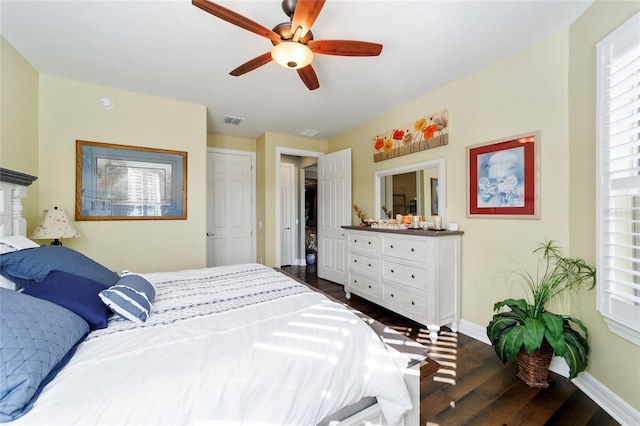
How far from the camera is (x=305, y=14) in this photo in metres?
1.37

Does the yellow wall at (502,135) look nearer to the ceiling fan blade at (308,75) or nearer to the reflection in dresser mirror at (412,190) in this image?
the reflection in dresser mirror at (412,190)

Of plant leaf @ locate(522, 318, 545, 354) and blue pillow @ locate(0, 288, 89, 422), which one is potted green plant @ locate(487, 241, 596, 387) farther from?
blue pillow @ locate(0, 288, 89, 422)

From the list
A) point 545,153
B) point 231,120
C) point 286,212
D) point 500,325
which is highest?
point 231,120

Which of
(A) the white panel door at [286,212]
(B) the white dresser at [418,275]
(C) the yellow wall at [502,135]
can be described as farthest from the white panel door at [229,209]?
(C) the yellow wall at [502,135]

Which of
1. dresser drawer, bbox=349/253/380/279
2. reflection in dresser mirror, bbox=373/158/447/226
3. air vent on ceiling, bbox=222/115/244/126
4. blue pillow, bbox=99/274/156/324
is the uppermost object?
air vent on ceiling, bbox=222/115/244/126

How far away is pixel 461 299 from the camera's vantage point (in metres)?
2.53

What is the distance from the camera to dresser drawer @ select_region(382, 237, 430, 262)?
2414 millimetres

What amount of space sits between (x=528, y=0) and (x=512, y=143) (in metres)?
1.01

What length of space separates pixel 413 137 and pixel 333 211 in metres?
1.75

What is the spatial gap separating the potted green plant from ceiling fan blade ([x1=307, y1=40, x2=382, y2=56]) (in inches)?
78.5

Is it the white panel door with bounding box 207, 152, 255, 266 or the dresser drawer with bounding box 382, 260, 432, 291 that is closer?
the dresser drawer with bounding box 382, 260, 432, 291

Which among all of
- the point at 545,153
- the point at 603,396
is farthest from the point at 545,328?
the point at 545,153

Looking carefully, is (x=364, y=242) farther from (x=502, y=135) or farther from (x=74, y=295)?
(x=74, y=295)

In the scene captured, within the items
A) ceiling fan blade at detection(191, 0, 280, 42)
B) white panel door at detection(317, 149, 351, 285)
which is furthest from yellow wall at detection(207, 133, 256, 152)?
ceiling fan blade at detection(191, 0, 280, 42)
